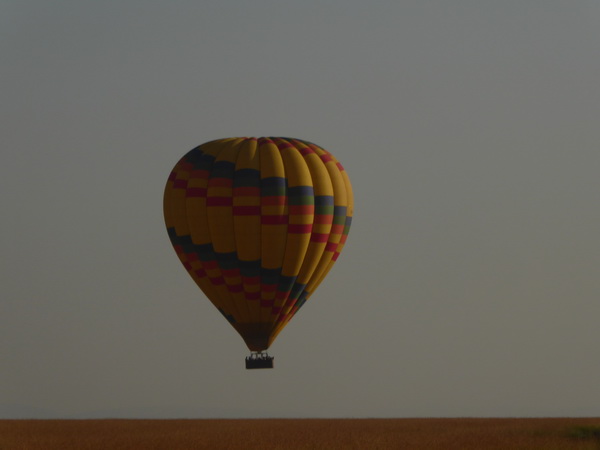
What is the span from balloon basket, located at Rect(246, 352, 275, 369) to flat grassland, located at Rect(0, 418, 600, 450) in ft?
7.99

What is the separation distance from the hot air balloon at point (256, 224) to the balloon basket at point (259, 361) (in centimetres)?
3

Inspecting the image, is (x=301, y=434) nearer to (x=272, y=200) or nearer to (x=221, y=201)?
(x=272, y=200)

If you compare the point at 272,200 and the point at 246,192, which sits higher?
the point at 246,192

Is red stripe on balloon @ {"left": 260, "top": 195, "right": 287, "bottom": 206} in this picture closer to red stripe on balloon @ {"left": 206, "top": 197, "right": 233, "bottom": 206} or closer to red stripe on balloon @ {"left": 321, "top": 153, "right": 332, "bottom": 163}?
red stripe on balloon @ {"left": 206, "top": 197, "right": 233, "bottom": 206}

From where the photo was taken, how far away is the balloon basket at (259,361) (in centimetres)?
3819

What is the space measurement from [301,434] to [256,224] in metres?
9.56

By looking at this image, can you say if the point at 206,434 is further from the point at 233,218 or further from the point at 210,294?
the point at 233,218

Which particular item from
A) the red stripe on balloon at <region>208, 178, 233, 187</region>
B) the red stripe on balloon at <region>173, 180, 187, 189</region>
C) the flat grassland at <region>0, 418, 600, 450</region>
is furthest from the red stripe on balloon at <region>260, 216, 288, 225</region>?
the flat grassland at <region>0, 418, 600, 450</region>

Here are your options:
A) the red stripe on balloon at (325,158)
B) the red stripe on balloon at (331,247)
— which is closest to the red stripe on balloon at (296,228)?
the red stripe on balloon at (331,247)

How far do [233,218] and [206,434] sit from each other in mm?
9329

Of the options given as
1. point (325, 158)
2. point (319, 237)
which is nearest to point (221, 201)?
point (319, 237)

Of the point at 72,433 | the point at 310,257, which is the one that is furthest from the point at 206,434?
the point at 310,257

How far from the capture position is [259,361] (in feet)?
125

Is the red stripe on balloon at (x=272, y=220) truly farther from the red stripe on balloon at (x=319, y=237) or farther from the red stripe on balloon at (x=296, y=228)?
the red stripe on balloon at (x=319, y=237)
